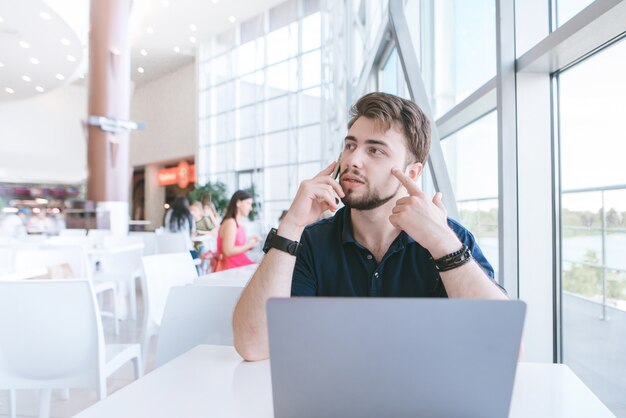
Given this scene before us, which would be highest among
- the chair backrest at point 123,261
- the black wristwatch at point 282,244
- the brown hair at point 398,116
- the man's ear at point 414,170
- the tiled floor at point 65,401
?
the brown hair at point 398,116

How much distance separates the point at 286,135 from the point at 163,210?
983 cm

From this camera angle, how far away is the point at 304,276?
1.45 m

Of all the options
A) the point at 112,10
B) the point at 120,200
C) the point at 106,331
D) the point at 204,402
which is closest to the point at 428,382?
the point at 204,402

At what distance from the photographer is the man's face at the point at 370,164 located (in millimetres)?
1430

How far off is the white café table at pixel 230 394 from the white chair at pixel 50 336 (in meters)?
0.85

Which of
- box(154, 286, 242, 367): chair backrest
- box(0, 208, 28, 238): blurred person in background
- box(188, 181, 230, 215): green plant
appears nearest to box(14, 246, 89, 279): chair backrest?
box(154, 286, 242, 367): chair backrest

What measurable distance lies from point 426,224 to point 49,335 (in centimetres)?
147

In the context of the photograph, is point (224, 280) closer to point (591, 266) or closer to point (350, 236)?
point (350, 236)

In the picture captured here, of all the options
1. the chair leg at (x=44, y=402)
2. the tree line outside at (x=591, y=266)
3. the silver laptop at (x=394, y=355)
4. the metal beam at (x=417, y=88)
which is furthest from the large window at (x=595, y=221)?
the chair leg at (x=44, y=402)

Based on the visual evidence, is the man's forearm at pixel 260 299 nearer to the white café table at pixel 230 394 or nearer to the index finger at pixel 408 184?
the white café table at pixel 230 394

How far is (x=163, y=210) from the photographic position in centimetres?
1961

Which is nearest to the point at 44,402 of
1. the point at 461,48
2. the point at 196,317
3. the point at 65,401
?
the point at 196,317

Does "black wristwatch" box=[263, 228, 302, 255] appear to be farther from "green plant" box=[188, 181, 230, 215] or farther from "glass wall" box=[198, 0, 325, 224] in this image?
"green plant" box=[188, 181, 230, 215]

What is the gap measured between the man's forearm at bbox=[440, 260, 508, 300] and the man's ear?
469mm
